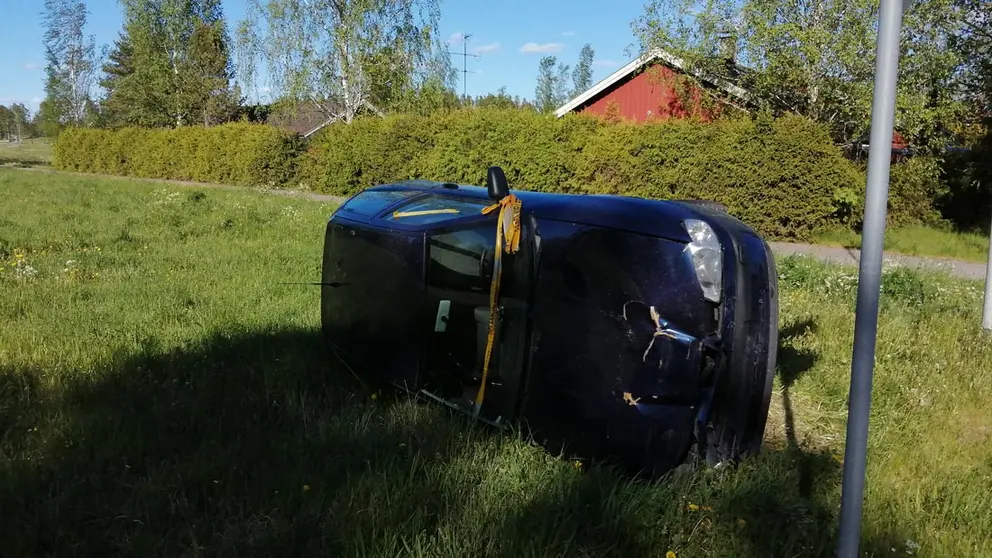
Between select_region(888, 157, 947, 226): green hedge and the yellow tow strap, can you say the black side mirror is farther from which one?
select_region(888, 157, 947, 226): green hedge

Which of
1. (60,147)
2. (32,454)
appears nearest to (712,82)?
(32,454)

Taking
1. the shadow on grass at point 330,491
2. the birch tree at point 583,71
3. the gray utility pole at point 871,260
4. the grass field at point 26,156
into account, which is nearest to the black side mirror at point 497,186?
the shadow on grass at point 330,491

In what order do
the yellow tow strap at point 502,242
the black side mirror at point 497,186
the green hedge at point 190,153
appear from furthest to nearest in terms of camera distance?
the green hedge at point 190,153 → the black side mirror at point 497,186 → the yellow tow strap at point 502,242

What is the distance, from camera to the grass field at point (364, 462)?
2.66m

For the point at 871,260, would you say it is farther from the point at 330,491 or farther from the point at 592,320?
the point at 330,491

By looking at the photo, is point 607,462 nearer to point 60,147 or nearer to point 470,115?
point 470,115

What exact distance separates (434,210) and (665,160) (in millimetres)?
11969

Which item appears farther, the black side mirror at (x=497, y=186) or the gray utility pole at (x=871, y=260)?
the black side mirror at (x=497, y=186)

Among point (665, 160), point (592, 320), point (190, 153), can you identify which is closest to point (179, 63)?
point (190, 153)

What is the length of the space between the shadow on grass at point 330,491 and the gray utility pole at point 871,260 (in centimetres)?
56

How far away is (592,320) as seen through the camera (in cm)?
296

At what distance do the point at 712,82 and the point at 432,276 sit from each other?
1644 cm

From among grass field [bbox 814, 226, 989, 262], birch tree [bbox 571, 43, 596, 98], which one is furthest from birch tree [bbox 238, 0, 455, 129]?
birch tree [bbox 571, 43, 596, 98]

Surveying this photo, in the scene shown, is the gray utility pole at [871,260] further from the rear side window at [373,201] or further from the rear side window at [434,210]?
the rear side window at [373,201]
